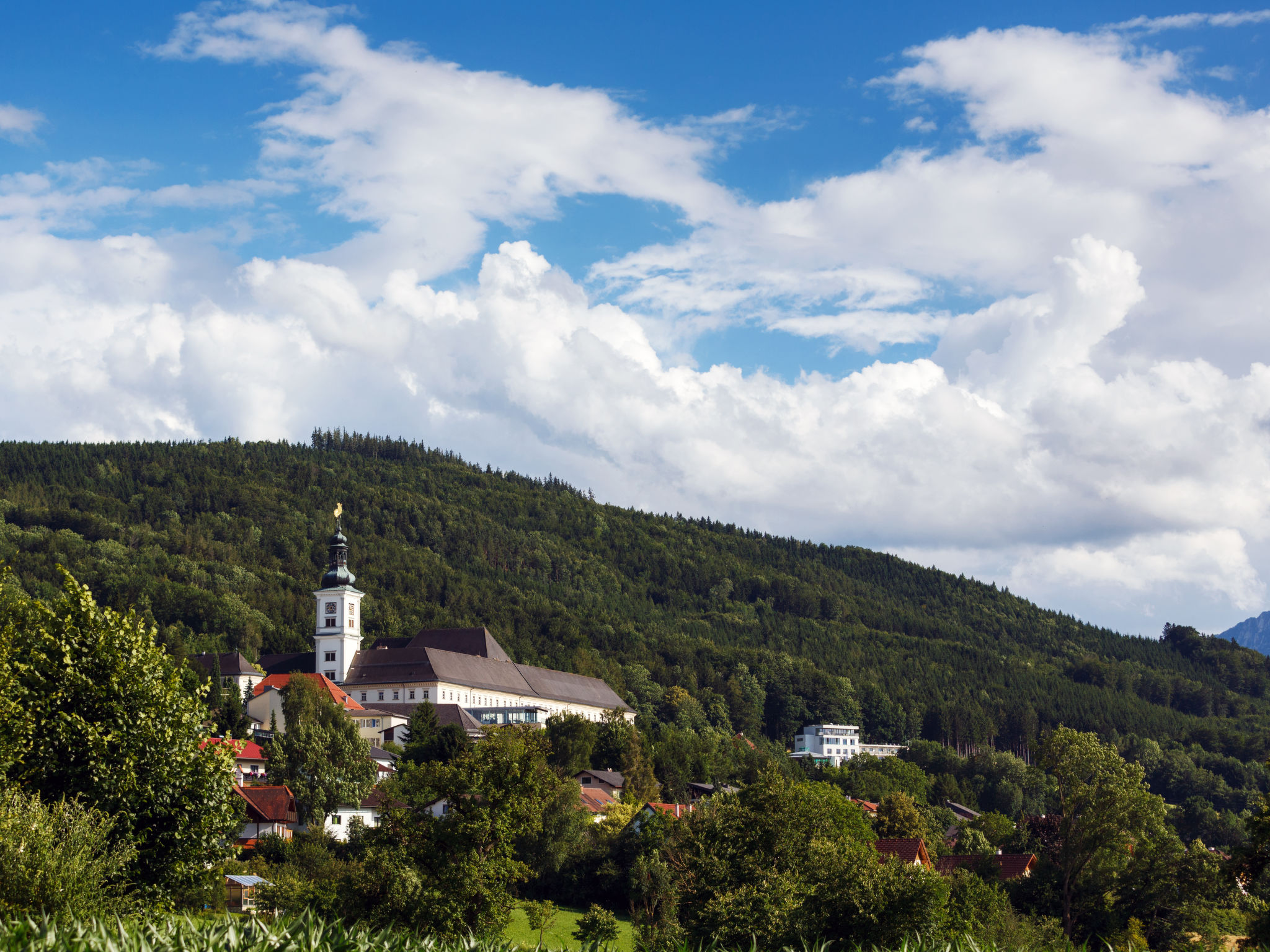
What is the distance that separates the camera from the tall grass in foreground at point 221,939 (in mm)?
14672

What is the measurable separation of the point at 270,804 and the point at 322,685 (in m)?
55.7

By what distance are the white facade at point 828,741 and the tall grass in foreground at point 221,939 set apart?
6963 inches

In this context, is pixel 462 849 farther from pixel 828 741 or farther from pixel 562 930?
pixel 828 741

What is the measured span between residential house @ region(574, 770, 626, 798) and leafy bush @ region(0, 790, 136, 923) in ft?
253

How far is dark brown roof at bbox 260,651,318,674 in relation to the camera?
14550 centimetres

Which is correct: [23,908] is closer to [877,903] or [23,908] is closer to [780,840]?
[877,903]

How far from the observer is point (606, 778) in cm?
10169

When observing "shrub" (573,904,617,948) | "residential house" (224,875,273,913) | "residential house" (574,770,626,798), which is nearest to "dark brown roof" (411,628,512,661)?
"residential house" (574,770,626,798)

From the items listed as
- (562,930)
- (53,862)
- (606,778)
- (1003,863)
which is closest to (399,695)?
(606,778)

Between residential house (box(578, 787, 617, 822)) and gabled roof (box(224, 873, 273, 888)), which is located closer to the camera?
gabled roof (box(224, 873, 273, 888))

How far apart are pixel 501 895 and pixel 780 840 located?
43.3 ft

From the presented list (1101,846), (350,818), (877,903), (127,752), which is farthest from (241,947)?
(350,818)

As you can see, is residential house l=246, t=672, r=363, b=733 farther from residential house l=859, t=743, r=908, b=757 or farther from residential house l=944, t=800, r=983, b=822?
residential house l=859, t=743, r=908, b=757

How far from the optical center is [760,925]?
1724 inches
